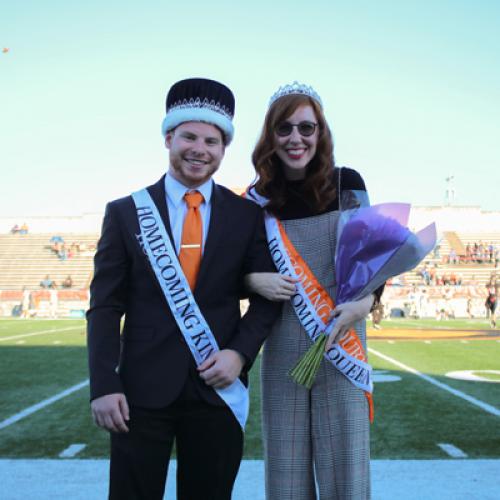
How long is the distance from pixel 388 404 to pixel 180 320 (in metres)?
4.37

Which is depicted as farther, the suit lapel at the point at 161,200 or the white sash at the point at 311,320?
the white sash at the point at 311,320

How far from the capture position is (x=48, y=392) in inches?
269

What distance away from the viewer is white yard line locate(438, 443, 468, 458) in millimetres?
4117

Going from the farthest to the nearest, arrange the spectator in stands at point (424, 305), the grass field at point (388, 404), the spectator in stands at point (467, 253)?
1. the spectator in stands at point (467, 253)
2. the spectator in stands at point (424, 305)
3. the grass field at point (388, 404)

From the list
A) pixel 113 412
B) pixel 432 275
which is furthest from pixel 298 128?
pixel 432 275

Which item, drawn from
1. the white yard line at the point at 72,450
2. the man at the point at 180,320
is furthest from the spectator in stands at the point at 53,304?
the man at the point at 180,320

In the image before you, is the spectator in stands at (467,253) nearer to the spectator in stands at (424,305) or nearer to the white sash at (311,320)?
the spectator in stands at (424,305)

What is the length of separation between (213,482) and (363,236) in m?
0.90

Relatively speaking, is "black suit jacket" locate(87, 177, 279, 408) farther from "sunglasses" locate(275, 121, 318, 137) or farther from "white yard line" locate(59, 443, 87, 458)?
"white yard line" locate(59, 443, 87, 458)

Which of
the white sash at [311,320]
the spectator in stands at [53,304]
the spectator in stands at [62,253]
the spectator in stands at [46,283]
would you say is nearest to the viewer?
the white sash at [311,320]

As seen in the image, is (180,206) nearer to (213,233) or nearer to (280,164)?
(213,233)

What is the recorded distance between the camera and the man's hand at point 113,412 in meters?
1.87

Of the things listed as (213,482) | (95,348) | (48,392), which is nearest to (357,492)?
(213,482)

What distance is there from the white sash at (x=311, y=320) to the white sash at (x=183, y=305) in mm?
331
